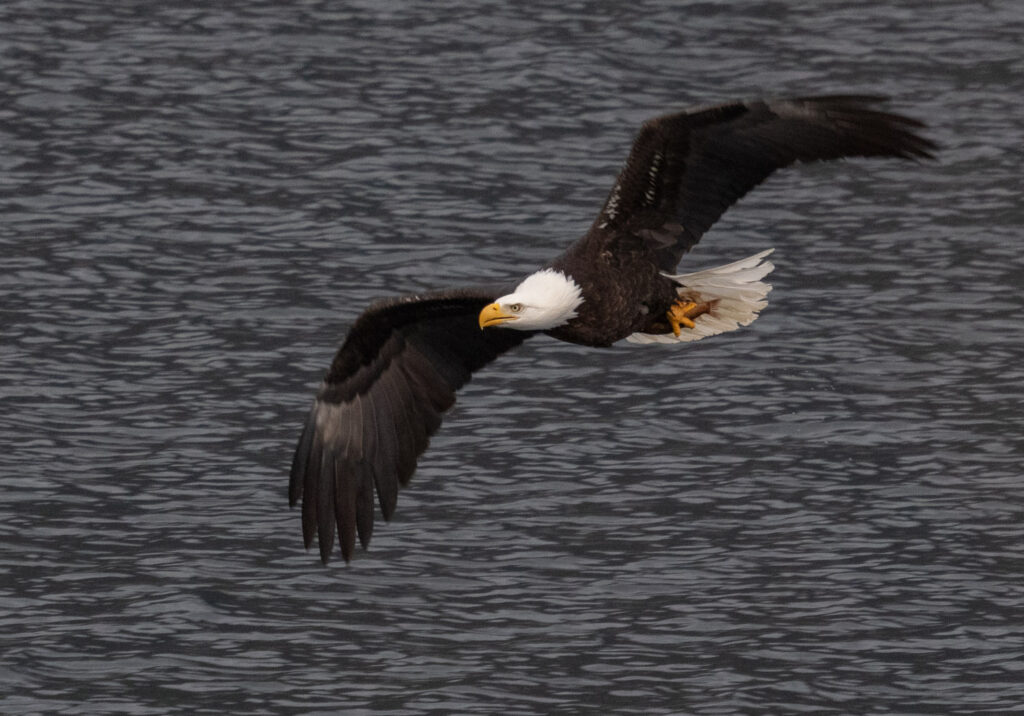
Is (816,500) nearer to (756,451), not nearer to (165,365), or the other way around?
(756,451)

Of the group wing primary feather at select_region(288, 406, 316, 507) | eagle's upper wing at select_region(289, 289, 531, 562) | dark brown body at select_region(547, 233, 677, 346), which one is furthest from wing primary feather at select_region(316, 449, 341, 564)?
dark brown body at select_region(547, 233, 677, 346)

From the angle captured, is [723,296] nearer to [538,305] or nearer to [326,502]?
[538,305]

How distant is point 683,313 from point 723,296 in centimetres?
31

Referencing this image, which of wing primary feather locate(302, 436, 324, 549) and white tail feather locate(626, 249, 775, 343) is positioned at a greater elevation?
white tail feather locate(626, 249, 775, 343)

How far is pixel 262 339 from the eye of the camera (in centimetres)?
1816

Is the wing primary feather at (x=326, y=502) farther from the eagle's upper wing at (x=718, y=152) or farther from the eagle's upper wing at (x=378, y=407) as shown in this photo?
the eagle's upper wing at (x=718, y=152)

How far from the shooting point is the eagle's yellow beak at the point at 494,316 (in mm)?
11414

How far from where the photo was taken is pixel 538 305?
11312 millimetres

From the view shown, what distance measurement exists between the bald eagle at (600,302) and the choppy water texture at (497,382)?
1.54 m

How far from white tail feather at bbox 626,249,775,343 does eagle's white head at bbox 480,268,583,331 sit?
0.91 metres

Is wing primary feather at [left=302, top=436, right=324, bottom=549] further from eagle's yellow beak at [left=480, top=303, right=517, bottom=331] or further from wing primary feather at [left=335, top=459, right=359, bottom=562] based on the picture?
eagle's yellow beak at [left=480, top=303, right=517, bottom=331]

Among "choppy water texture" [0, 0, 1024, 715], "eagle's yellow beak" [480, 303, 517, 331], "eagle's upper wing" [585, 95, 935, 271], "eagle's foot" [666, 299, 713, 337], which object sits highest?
"eagle's upper wing" [585, 95, 935, 271]

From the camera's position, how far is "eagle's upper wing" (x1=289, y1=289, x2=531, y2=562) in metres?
12.3

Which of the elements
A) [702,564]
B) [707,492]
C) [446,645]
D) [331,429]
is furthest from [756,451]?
[331,429]
